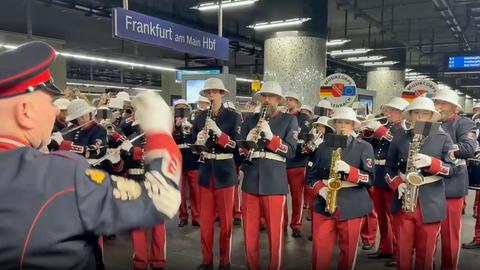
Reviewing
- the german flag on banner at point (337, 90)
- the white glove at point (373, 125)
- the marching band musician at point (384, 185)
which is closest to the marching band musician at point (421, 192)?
the marching band musician at point (384, 185)

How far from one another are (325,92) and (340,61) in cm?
1656

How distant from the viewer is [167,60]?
2059 cm

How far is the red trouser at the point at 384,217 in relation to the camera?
4953mm

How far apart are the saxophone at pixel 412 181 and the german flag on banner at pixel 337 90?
247 cm

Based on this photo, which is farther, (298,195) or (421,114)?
(298,195)

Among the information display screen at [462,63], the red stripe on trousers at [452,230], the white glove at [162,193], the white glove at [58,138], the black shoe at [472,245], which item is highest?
the information display screen at [462,63]

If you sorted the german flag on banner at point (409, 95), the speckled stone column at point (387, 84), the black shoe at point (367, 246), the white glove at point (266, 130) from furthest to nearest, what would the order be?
1. the speckled stone column at point (387, 84)
2. the german flag on banner at point (409, 95)
3. the black shoe at point (367, 246)
4. the white glove at point (266, 130)

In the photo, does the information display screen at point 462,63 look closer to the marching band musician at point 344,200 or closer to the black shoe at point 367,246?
the black shoe at point 367,246

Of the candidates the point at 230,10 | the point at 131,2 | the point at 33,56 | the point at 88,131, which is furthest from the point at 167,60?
the point at 33,56

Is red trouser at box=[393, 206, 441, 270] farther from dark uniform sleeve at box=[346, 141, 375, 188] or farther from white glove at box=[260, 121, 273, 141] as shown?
white glove at box=[260, 121, 273, 141]

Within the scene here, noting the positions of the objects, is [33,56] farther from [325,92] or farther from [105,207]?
[325,92]

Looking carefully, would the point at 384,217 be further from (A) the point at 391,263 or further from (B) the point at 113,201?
(B) the point at 113,201

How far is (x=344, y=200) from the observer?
352cm

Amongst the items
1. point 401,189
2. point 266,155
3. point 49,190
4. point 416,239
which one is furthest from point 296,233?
point 49,190
